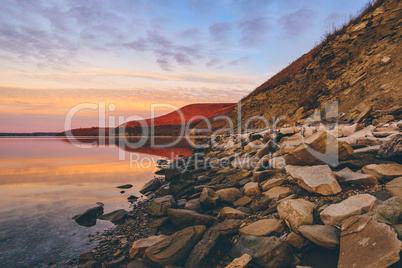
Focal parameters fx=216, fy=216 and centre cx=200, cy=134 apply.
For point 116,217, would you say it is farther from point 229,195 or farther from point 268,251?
point 268,251

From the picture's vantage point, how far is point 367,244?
2.69 m

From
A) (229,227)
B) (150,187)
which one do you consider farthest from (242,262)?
(150,187)

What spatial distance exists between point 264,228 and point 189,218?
1854 millimetres

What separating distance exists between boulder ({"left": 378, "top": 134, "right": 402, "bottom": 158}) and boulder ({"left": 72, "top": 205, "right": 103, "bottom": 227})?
27.0 ft

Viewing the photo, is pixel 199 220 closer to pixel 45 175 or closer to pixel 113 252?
pixel 113 252

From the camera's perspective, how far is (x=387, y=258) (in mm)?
2455

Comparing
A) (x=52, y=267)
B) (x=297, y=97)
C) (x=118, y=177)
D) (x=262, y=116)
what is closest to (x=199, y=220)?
(x=52, y=267)

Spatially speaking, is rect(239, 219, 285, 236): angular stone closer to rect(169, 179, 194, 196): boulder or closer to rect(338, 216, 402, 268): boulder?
rect(338, 216, 402, 268): boulder

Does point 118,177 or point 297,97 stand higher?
point 297,97

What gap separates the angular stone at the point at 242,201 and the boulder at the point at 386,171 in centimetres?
282

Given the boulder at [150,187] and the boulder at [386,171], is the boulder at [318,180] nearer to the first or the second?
the boulder at [386,171]

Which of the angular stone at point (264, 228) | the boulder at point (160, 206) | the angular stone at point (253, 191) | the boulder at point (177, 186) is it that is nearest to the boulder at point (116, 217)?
the boulder at point (160, 206)

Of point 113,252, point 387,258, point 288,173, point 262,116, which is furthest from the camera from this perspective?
point 262,116

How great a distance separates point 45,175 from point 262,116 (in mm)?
21285
